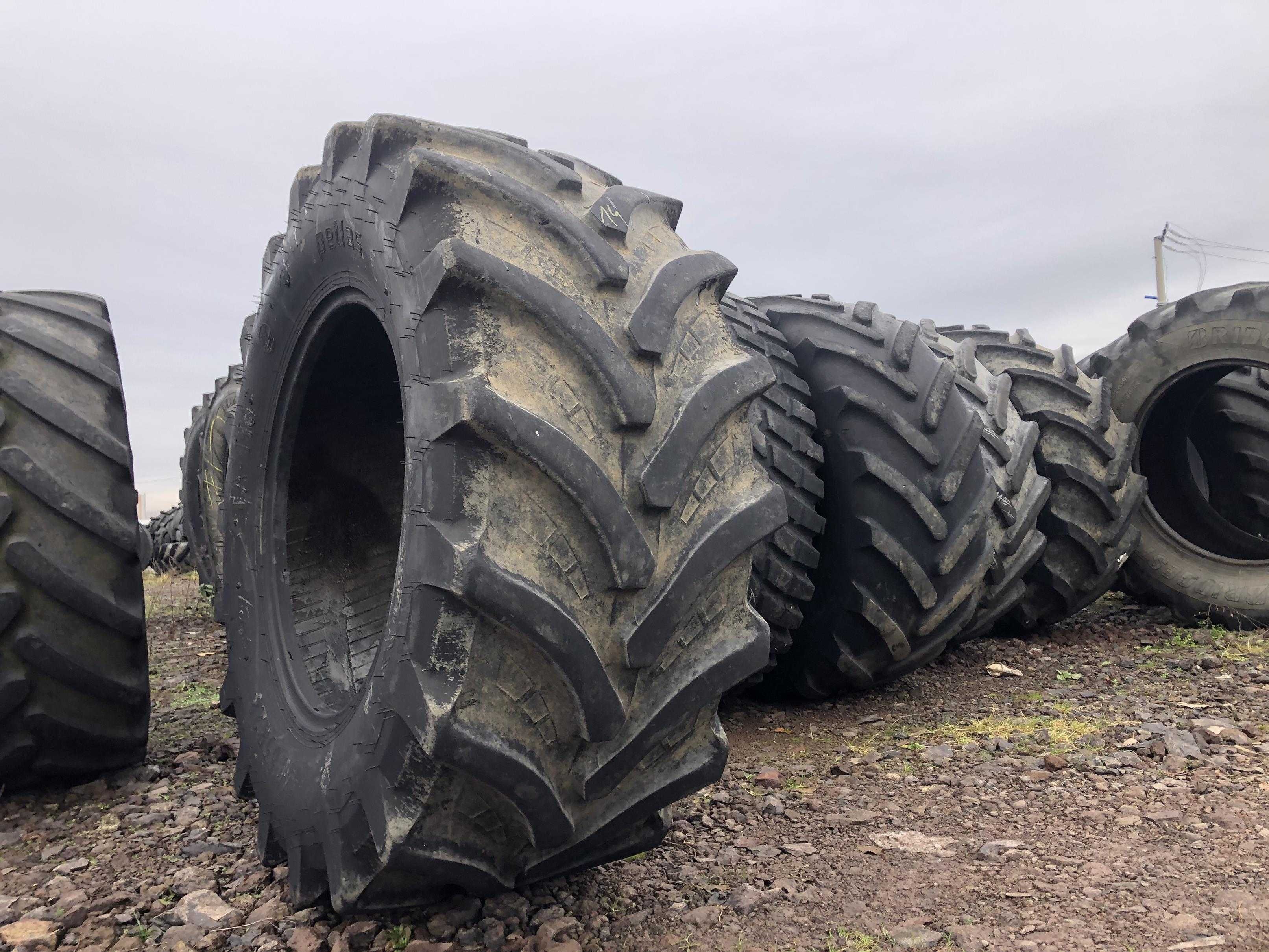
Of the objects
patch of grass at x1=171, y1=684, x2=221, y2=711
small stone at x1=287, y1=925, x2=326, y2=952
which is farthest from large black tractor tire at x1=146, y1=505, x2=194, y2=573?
small stone at x1=287, y1=925, x2=326, y2=952

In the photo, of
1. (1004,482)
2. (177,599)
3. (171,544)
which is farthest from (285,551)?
(171,544)

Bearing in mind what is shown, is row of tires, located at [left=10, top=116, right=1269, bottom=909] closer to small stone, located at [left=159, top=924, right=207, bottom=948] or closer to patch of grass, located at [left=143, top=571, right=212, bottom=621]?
small stone, located at [left=159, top=924, right=207, bottom=948]

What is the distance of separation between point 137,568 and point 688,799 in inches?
63.3

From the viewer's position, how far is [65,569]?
2.43m

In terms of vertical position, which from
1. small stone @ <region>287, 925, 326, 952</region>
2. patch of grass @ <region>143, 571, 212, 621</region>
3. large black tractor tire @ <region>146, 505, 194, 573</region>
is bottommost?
small stone @ <region>287, 925, 326, 952</region>

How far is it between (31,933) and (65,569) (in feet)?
3.14

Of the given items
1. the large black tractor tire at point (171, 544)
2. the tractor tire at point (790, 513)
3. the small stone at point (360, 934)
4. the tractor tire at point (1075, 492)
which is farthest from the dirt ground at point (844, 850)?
the large black tractor tire at point (171, 544)

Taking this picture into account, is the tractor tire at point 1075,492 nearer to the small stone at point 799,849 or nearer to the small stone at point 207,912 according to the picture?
the small stone at point 799,849

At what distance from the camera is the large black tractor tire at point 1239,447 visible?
5.30 m

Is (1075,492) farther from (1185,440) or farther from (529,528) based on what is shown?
(529,528)

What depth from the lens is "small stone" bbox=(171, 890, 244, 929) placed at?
5.93 feet

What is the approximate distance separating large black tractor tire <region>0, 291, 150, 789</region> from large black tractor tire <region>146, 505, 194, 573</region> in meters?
5.76

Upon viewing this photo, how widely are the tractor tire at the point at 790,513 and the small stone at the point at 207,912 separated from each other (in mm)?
1660

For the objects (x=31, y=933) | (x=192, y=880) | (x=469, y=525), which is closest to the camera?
(x=469, y=525)
